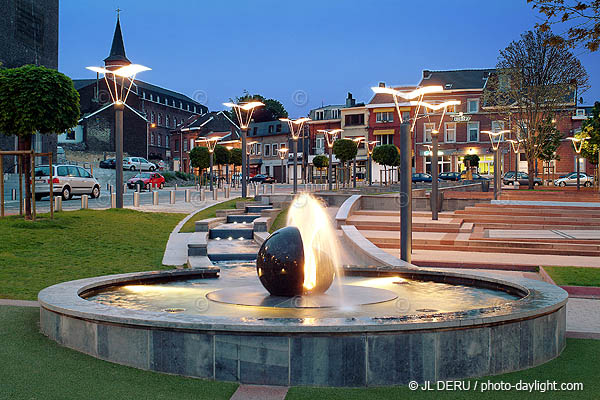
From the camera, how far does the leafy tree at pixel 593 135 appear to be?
44250mm

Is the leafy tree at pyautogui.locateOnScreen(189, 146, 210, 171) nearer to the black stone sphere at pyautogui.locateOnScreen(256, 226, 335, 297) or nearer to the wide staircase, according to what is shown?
the wide staircase

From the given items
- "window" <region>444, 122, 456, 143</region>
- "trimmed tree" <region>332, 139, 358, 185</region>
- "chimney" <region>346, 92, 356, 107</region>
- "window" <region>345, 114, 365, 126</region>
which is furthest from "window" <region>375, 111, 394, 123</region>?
"trimmed tree" <region>332, 139, 358, 185</region>

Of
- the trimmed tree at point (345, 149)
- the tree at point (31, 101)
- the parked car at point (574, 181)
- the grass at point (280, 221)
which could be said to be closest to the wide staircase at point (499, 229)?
the grass at point (280, 221)

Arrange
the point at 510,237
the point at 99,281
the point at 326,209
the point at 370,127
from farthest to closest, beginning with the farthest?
the point at 370,127 < the point at 326,209 < the point at 510,237 < the point at 99,281

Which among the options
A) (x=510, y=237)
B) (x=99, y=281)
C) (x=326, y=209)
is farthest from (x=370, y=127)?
(x=99, y=281)

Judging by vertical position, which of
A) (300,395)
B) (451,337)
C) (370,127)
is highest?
(370,127)

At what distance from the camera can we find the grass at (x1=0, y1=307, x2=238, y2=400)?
523 cm

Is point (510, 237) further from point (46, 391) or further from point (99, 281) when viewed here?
point (46, 391)

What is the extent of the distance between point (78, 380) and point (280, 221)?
1823cm

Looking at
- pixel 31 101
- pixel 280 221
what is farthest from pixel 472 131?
pixel 31 101

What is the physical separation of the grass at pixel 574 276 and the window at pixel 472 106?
6155 centimetres

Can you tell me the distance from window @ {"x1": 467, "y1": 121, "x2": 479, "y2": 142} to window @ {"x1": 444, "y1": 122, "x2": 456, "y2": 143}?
5.78 ft

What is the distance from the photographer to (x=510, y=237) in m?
20.5

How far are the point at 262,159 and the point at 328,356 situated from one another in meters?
89.8
